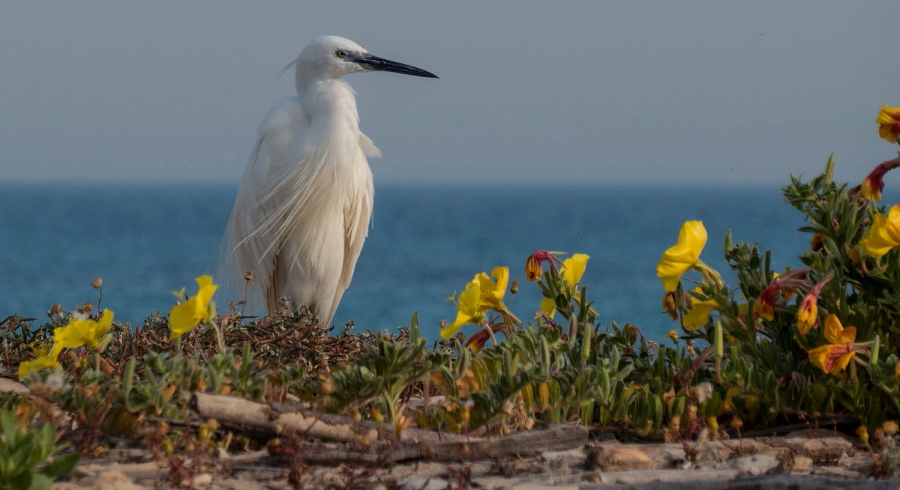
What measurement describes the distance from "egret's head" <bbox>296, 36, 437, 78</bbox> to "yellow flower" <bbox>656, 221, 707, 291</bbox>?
368cm

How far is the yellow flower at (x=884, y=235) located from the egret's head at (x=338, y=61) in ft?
12.9

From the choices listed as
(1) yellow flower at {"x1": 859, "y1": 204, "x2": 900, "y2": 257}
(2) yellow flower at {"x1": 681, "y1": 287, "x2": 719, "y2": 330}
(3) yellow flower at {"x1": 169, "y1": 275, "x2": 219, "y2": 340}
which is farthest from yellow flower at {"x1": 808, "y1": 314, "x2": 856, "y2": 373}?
(3) yellow flower at {"x1": 169, "y1": 275, "x2": 219, "y2": 340}

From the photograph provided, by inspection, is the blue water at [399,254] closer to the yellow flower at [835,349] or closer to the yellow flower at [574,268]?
the yellow flower at [574,268]

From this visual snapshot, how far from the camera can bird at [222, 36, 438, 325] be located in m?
5.59

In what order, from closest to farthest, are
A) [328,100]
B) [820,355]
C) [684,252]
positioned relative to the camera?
1. [820,355]
2. [684,252]
3. [328,100]

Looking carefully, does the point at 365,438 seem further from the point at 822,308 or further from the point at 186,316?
the point at 822,308

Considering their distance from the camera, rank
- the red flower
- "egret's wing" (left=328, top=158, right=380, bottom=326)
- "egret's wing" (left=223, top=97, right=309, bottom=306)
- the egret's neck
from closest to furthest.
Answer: the red flower → the egret's neck → "egret's wing" (left=223, top=97, right=309, bottom=306) → "egret's wing" (left=328, top=158, right=380, bottom=326)

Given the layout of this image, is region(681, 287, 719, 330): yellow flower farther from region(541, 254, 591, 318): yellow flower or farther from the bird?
the bird

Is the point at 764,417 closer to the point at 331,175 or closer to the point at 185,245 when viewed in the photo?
the point at 331,175

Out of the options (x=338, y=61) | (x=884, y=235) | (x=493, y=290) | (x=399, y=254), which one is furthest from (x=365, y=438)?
(x=399, y=254)

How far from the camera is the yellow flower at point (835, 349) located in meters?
1.92

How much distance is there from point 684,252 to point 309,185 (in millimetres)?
3831

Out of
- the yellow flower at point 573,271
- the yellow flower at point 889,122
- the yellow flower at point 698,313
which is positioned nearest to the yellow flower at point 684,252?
the yellow flower at point 698,313

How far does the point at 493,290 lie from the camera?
237 centimetres
